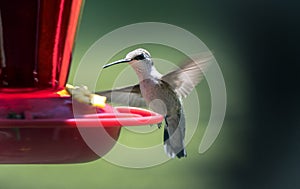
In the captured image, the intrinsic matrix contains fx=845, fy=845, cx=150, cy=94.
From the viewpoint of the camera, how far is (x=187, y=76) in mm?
3662

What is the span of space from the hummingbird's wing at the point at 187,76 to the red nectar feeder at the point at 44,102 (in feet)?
2.07

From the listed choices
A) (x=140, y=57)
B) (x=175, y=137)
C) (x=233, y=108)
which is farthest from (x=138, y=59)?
(x=233, y=108)

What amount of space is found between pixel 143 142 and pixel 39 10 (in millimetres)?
3926

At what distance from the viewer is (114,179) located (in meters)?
6.69

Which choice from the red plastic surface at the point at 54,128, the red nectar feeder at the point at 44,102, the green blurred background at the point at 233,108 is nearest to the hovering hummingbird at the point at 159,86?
the red nectar feeder at the point at 44,102

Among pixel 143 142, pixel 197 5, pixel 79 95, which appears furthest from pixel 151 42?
pixel 79 95

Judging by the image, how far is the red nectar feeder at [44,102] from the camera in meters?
2.49

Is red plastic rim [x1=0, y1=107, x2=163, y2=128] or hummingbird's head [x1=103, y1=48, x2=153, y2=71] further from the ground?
hummingbird's head [x1=103, y1=48, x2=153, y2=71]

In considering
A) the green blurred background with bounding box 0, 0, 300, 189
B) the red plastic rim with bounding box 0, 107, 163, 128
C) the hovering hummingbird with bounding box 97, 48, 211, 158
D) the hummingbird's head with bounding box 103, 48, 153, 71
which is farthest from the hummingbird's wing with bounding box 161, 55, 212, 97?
the green blurred background with bounding box 0, 0, 300, 189

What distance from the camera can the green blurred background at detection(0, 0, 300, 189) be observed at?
6781mm

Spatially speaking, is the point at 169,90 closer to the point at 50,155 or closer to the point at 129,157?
the point at 50,155

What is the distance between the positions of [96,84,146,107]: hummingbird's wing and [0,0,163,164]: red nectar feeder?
0.42 meters

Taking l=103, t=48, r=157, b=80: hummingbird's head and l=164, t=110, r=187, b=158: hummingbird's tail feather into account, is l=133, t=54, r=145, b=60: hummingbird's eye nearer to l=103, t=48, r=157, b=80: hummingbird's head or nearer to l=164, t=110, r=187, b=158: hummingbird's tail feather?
l=103, t=48, r=157, b=80: hummingbird's head

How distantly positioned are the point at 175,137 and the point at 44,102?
135 cm
